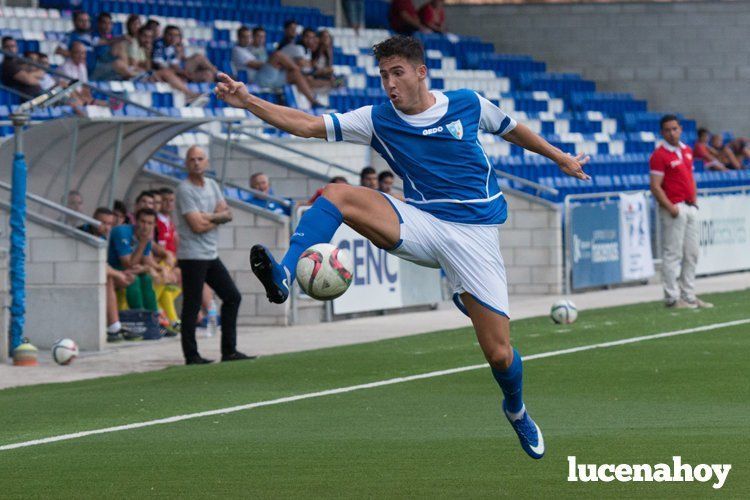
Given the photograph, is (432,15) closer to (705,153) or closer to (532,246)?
(705,153)

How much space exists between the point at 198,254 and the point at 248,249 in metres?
3.90

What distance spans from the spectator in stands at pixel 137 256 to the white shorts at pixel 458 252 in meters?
8.92

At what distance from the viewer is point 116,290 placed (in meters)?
16.6

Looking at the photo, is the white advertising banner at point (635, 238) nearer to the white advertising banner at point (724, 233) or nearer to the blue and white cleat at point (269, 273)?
the white advertising banner at point (724, 233)

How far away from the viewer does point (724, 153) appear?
32.1 meters

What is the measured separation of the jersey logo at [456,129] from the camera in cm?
816

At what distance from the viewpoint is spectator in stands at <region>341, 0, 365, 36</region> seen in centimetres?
3129

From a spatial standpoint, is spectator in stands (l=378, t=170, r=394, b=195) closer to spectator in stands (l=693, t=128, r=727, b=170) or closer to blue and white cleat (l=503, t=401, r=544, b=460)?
blue and white cleat (l=503, t=401, r=544, b=460)

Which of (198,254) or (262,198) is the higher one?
(262,198)

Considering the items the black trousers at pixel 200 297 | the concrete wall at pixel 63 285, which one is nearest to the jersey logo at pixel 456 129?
the black trousers at pixel 200 297

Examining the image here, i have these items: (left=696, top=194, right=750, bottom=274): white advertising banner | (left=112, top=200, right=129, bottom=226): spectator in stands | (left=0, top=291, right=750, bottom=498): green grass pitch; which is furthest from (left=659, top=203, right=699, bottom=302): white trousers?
(left=112, top=200, right=129, bottom=226): spectator in stands

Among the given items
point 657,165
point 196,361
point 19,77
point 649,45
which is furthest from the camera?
point 649,45

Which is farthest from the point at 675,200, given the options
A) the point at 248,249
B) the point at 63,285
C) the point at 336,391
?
the point at 336,391

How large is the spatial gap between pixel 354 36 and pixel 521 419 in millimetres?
22889
